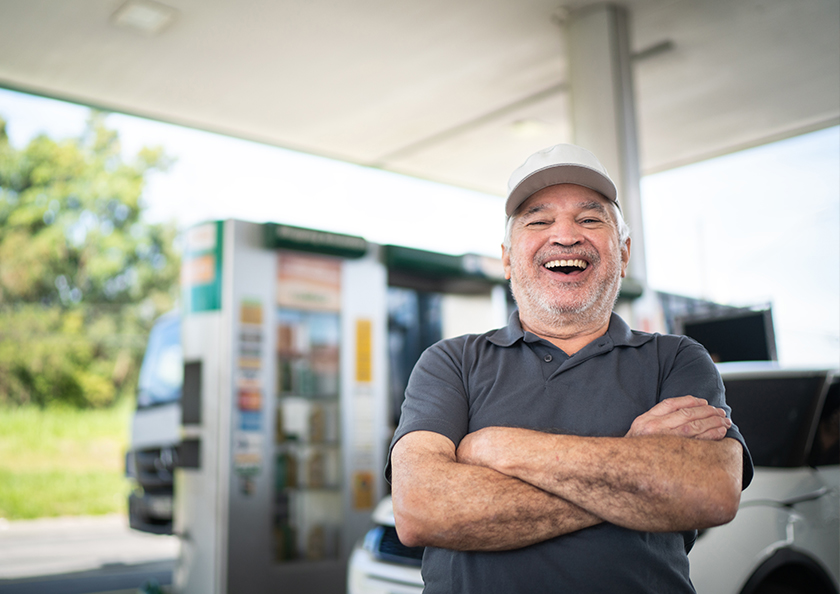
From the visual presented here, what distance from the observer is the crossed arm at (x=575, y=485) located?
1.77 meters

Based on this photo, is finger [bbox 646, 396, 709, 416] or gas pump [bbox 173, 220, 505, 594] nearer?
finger [bbox 646, 396, 709, 416]

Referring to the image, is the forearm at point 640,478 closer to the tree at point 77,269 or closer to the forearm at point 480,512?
the forearm at point 480,512

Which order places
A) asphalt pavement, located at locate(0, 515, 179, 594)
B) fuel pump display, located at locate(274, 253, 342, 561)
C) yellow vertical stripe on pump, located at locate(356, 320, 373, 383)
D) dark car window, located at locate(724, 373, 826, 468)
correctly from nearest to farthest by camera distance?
1. dark car window, located at locate(724, 373, 826, 468)
2. fuel pump display, located at locate(274, 253, 342, 561)
3. yellow vertical stripe on pump, located at locate(356, 320, 373, 383)
4. asphalt pavement, located at locate(0, 515, 179, 594)

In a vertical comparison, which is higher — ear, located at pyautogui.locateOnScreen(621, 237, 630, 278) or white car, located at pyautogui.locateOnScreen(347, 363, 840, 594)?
ear, located at pyautogui.locateOnScreen(621, 237, 630, 278)

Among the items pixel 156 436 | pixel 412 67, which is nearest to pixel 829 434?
pixel 412 67

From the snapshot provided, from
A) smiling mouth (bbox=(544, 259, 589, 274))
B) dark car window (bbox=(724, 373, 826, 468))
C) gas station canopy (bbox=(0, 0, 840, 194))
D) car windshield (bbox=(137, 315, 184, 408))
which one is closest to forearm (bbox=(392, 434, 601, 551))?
smiling mouth (bbox=(544, 259, 589, 274))

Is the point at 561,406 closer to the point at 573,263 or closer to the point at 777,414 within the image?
the point at 573,263

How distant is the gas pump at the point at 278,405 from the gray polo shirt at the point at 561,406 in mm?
4071

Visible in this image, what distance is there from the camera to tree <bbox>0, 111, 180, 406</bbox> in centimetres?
1966

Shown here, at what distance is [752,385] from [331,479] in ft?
13.0

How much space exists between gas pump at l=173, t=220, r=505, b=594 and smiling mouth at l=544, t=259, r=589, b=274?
4.18 m

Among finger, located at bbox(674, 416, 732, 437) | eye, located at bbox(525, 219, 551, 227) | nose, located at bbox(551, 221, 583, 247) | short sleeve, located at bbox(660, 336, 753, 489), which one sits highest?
eye, located at bbox(525, 219, 551, 227)

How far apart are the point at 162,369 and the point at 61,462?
1195 centimetres

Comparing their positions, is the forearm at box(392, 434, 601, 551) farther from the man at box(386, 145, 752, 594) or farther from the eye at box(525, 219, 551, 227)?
the eye at box(525, 219, 551, 227)
